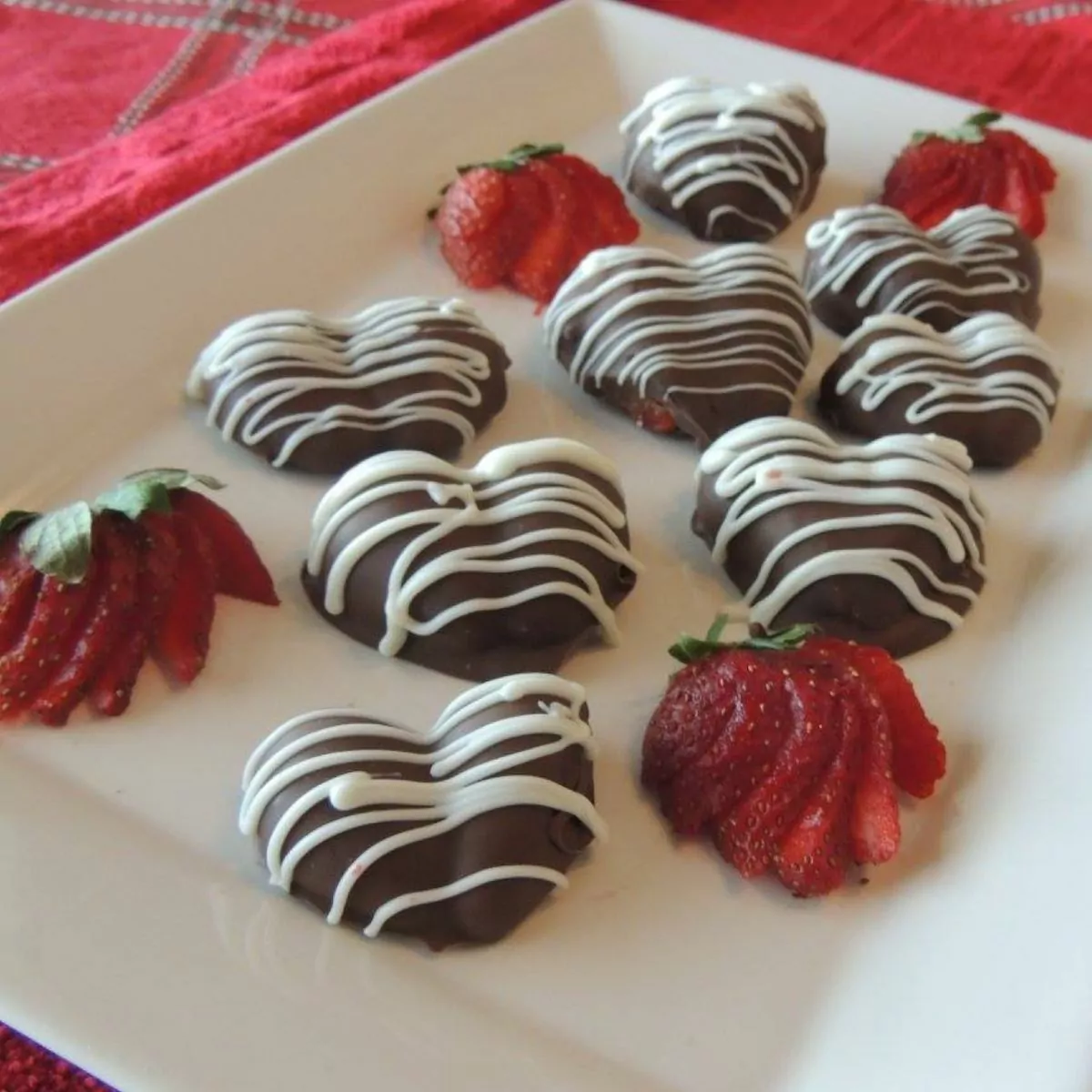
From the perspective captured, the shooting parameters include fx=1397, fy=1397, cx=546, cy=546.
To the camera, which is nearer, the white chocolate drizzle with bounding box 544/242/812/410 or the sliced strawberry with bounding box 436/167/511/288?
the white chocolate drizzle with bounding box 544/242/812/410

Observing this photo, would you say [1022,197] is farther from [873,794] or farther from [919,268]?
[873,794]

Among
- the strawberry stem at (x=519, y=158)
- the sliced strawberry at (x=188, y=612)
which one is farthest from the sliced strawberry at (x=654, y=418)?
the sliced strawberry at (x=188, y=612)

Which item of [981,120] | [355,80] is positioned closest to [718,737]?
[981,120]

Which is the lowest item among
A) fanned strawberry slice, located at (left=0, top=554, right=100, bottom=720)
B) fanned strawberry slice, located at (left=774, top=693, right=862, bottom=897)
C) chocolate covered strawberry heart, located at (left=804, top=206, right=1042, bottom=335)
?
fanned strawberry slice, located at (left=774, top=693, right=862, bottom=897)

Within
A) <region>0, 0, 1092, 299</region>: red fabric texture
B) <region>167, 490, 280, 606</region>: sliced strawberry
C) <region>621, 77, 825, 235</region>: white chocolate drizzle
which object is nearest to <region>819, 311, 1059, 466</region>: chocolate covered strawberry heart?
<region>621, 77, 825, 235</region>: white chocolate drizzle

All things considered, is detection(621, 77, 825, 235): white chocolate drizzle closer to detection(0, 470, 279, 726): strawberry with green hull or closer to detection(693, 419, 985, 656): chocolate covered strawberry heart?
detection(693, 419, 985, 656): chocolate covered strawberry heart

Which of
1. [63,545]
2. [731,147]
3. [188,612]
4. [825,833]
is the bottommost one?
[825,833]
